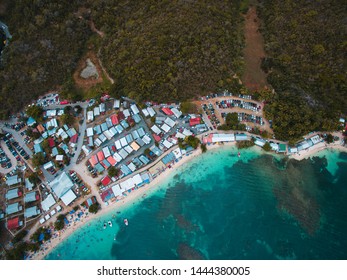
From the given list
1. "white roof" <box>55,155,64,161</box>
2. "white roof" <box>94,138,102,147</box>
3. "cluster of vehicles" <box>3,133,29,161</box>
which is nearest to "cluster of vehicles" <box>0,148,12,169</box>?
"cluster of vehicles" <box>3,133,29,161</box>

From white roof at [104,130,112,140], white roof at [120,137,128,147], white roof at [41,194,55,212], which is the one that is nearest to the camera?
white roof at [41,194,55,212]

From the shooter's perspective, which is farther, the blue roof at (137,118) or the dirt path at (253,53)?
the dirt path at (253,53)

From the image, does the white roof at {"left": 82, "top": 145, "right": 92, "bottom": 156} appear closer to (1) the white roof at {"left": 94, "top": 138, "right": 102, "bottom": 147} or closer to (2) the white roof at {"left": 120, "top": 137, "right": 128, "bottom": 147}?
(1) the white roof at {"left": 94, "top": 138, "right": 102, "bottom": 147}

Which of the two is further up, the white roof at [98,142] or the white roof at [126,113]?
the white roof at [126,113]

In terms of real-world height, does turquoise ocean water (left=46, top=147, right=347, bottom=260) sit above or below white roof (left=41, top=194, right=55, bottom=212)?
below

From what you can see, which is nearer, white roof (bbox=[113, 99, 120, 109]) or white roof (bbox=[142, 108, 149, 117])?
white roof (bbox=[142, 108, 149, 117])

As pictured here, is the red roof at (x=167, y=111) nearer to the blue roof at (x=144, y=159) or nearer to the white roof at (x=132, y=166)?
the blue roof at (x=144, y=159)

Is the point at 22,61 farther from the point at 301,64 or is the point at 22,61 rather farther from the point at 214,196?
the point at 301,64

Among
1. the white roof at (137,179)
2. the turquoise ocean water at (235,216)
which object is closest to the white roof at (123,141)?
the white roof at (137,179)
